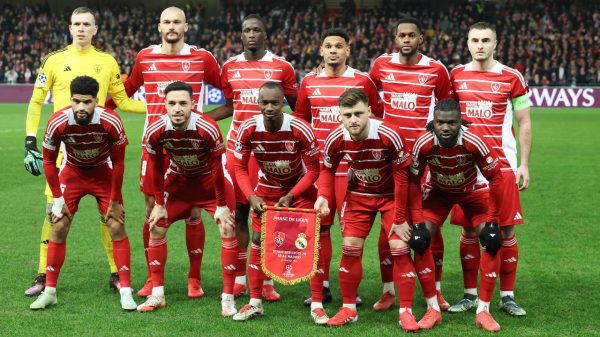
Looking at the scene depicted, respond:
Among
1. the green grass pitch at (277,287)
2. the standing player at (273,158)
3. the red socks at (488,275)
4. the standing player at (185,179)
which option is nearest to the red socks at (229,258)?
the standing player at (185,179)

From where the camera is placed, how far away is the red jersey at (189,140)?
637 centimetres

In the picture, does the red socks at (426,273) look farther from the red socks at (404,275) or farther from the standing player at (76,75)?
the standing player at (76,75)

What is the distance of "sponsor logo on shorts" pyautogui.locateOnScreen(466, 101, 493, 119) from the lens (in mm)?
6504

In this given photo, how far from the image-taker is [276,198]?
6.66m

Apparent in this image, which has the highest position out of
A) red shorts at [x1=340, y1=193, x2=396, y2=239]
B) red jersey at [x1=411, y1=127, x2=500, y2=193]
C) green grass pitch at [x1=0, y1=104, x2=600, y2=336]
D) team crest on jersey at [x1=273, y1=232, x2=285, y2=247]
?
red jersey at [x1=411, y1=127, x2=500, y2=193]

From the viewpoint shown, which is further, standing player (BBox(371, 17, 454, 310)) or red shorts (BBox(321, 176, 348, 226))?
standing player (BBox(371, 17, 454, 310))

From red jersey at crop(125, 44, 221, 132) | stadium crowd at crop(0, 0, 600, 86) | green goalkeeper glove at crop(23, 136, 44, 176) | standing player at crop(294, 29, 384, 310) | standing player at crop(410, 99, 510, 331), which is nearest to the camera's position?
standing player at crop(410, 99, 510, 331)

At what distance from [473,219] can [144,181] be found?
105 inches

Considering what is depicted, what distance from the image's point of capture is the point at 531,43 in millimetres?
33094

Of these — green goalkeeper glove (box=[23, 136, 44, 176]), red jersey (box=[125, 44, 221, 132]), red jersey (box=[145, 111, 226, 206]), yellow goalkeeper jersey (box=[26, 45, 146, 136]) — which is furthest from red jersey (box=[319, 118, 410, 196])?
green goalkeeper glove (box=[23, 136, 44, 176])

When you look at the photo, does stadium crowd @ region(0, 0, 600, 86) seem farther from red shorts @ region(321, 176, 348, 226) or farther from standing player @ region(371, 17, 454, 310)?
red shorts @ region(321, 176, 348, 226)

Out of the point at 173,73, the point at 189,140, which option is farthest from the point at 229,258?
the point at 173,73

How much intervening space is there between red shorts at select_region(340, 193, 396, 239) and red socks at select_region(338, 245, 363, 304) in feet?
0.41

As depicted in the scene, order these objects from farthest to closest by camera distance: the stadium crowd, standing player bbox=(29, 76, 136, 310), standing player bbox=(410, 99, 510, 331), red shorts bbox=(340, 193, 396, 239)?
the stadium crowd
standing player bbox=(29, 76, 136, 310)
red shorts bbox=(340, 193, 396, 239)
standing player bbox=(410, 99, 510, 331)
